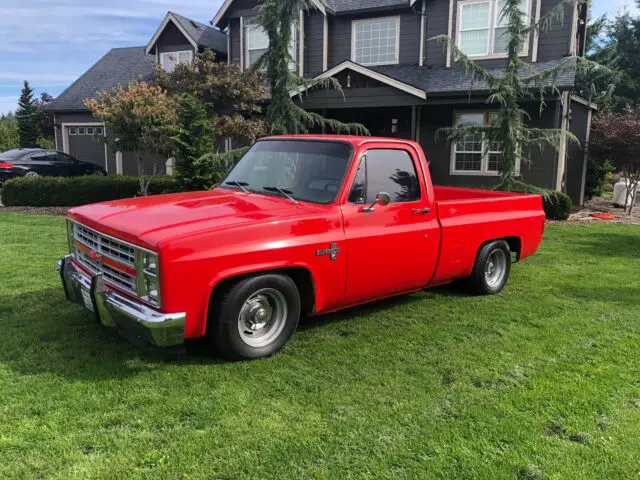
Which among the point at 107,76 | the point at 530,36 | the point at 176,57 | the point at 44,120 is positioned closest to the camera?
the point at 530,36

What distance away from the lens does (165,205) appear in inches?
180

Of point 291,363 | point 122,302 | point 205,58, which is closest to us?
point 122,302

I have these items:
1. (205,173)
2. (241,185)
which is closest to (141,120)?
(205,173)

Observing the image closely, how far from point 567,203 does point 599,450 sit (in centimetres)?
1125

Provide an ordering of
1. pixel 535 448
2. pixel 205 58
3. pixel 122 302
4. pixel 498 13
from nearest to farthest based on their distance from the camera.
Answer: pixel 535 448, pixel 122 302, pixel 498 13, pixel 205 58

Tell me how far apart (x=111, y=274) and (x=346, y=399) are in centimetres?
206

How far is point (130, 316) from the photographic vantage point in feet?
12.3

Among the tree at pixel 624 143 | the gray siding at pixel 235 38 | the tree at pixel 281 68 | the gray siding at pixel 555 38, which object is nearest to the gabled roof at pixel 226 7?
the gray siding at pixel 235 38

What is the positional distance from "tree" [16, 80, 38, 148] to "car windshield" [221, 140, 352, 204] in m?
39.7

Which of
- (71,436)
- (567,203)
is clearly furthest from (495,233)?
(567,203)

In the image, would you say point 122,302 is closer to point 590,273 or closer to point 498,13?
point 590,273

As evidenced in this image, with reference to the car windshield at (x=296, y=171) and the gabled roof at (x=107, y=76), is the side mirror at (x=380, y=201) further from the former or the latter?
the gabled roof at (x=107, y=76)

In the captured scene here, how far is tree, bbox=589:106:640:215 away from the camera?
14.7 meters

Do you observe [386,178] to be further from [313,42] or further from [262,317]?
[313,42]
